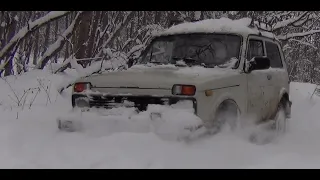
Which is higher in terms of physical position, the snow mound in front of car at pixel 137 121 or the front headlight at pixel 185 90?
the front headlight at pixel 185 90

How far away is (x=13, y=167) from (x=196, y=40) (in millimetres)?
3157

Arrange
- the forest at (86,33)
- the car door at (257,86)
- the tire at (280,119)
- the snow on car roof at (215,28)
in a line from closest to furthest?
the car door at (257,86), the snow on car roof at (215,28), the tire at (280,119), the forest at (86,33)

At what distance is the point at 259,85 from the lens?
20.1ft

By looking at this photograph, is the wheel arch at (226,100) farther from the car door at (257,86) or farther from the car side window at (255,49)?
the car side window at (255,49)

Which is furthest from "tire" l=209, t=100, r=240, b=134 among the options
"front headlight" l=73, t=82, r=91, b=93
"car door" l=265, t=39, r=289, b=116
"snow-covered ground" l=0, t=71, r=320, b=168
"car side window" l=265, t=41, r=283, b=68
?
"car side window" l=265, t=41, r=283, b=68

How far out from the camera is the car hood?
184 inches

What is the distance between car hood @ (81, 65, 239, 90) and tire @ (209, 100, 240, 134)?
0.39 metres

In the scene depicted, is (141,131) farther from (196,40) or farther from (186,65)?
(196,40)

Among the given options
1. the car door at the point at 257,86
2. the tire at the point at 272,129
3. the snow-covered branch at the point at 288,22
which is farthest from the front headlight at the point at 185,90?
the snow-covered branch at the point at 288,22

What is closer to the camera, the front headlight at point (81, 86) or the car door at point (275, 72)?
the front headlight at point (81, 86)

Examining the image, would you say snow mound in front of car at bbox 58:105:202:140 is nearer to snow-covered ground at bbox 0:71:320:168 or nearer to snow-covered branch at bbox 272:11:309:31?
snow-covered ground at bbox 0:71:320:168

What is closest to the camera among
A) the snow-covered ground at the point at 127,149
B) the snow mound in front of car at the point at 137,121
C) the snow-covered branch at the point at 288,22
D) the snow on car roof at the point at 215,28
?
the snow-covered ground at the point at 127,149

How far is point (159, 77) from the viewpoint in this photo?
4816 millimetres

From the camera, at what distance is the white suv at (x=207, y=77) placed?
467cm
